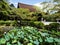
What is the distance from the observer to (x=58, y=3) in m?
20.9

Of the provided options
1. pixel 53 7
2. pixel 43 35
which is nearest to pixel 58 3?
pixel 53 7

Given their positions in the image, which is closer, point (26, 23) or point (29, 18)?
point (26, 23)

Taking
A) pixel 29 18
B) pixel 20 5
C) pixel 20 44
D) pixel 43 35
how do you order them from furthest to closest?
pixel 20 5, pixel 29 18, pixel 43 35, pixel 20 44

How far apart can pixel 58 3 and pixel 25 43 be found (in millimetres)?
18752

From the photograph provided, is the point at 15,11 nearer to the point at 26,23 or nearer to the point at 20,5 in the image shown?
the point at 26,23

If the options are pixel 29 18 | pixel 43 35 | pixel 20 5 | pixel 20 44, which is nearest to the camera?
pixel 20 44

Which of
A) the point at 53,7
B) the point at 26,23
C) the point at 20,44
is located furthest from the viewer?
the point at 26,23

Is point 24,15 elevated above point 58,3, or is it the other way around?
point 58,3

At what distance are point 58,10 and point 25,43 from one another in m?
18.7

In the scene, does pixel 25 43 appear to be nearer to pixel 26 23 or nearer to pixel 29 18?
pixel 26 23

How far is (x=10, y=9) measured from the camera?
22156 millimetres

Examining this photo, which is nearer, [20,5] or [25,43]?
[25,43]

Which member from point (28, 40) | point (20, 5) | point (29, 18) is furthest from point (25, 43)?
point (20, 5)

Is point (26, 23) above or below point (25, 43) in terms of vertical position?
below
